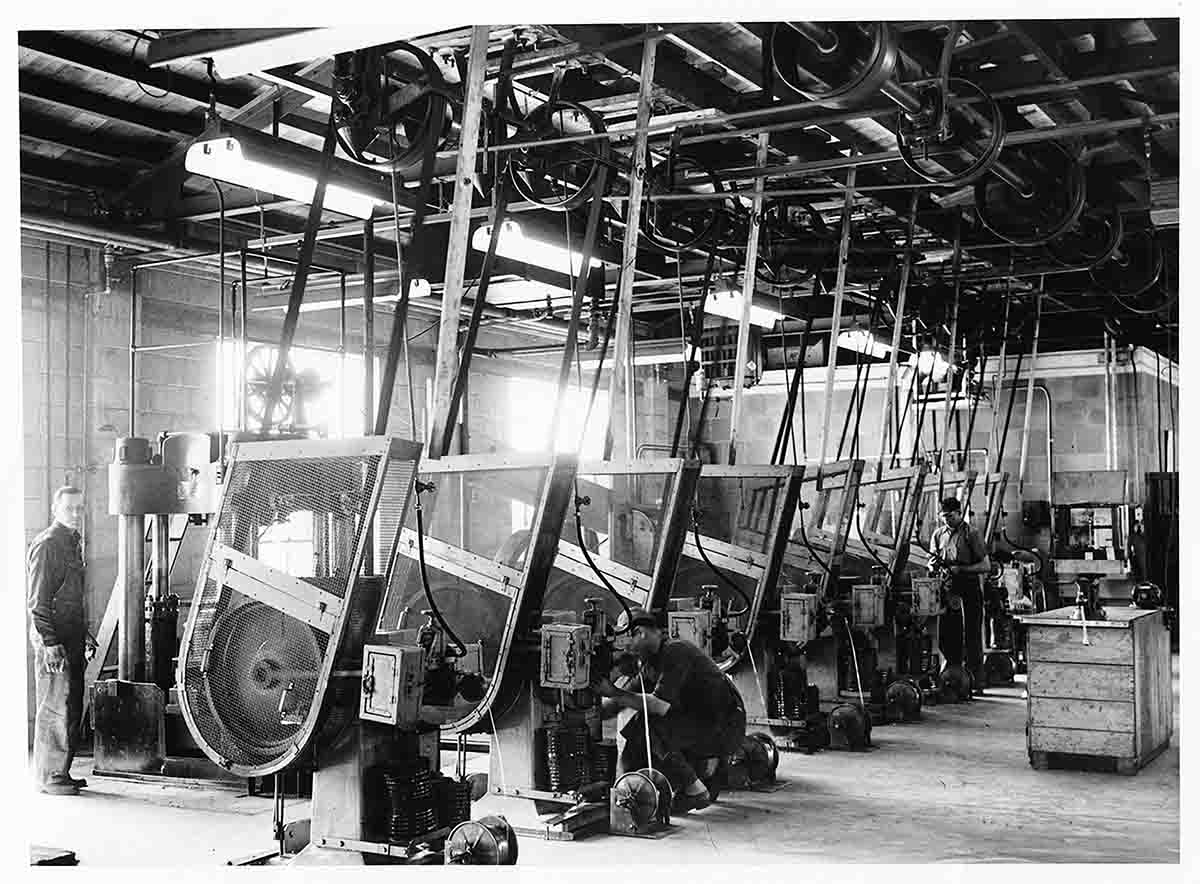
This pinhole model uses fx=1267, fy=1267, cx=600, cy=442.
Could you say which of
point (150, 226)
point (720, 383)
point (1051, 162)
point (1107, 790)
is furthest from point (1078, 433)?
point (150, 226)

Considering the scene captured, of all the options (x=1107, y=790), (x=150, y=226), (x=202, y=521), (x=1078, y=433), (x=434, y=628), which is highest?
(x=150, y=226)

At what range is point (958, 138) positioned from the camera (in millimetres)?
6816

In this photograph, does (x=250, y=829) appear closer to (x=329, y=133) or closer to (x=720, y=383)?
(x=329, y=133)

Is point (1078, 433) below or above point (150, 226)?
below

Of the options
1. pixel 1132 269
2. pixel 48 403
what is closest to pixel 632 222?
pixel 48 403

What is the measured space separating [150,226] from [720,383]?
8.14m

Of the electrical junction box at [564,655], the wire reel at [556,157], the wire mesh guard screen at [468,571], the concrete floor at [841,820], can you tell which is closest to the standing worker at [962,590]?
the concrete floor at [841,820]

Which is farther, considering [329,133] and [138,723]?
[138,723]

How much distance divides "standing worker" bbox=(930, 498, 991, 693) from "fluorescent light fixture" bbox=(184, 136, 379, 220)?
245 inches

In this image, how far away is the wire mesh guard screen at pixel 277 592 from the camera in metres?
4.68

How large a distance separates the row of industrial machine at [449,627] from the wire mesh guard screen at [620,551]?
2 centimetres

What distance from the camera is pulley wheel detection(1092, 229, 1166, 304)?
9.94 meters

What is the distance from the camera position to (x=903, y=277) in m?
9.38

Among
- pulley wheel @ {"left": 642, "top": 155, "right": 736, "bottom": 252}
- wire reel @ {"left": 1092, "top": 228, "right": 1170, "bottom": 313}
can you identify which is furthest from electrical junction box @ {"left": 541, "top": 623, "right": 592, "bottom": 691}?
wire reel @ {"left": 1092, "top": 228, "right": 1170, "bottom": 313}
